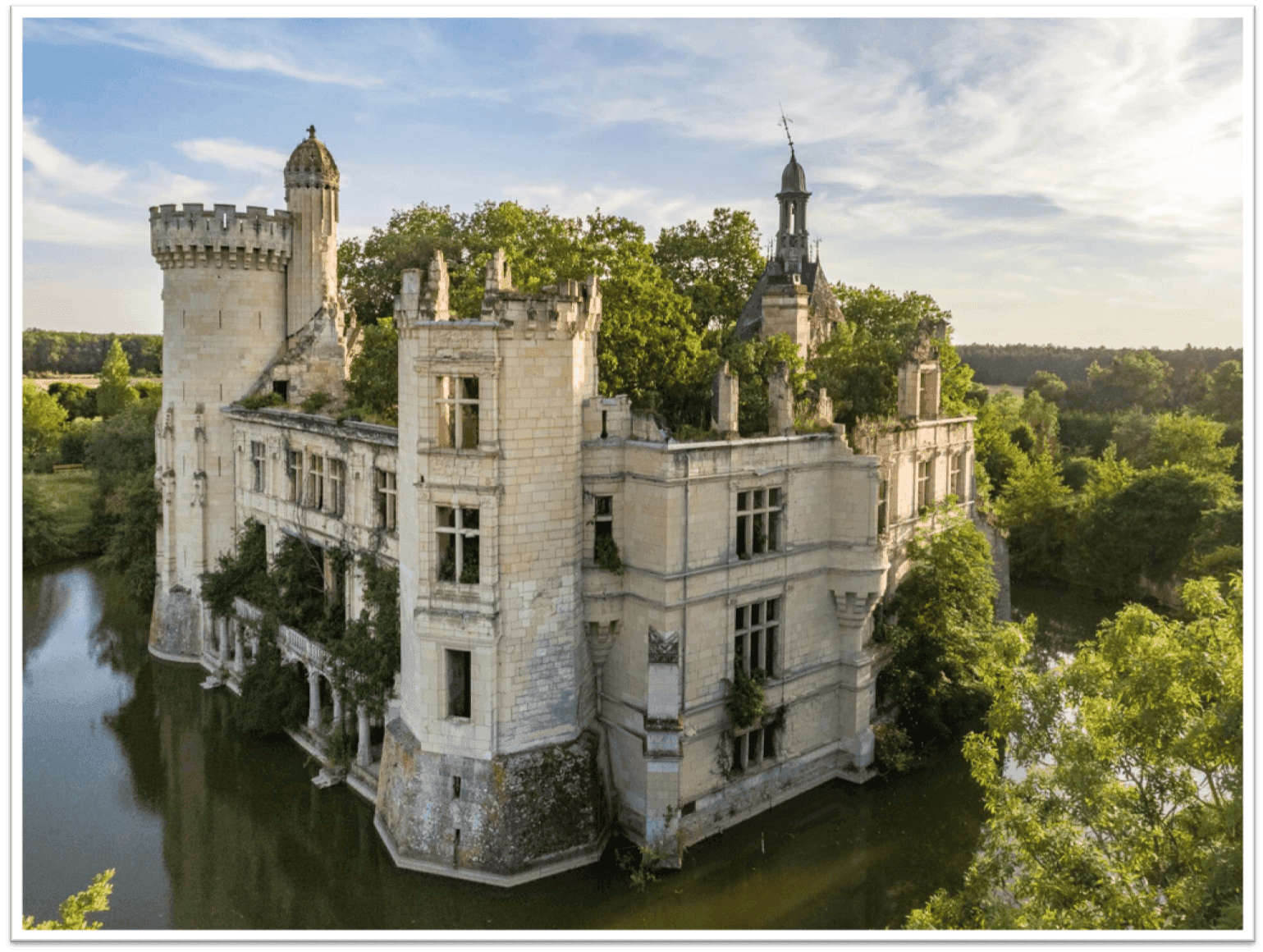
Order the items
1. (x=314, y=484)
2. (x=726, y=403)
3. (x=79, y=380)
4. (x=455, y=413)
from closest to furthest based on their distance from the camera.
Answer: (x=455, y=413) → (x=726, y=403) → (x=314, y=484) → (x=79, y=380)

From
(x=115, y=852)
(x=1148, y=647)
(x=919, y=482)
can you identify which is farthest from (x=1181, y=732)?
(x=115, y=852)

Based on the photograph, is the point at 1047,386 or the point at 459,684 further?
the point at 1047,386

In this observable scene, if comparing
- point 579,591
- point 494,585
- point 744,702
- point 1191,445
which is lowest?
point 744,702

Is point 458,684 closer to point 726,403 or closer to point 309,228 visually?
point 726,403

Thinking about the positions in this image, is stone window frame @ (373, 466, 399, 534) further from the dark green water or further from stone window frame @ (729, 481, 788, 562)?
stone window frame @ (729, 481, 788, 562)

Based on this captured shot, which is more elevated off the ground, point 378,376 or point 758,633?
point 378,376

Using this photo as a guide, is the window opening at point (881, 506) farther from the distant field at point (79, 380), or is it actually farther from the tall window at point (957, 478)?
the distant field at point (79, 380)

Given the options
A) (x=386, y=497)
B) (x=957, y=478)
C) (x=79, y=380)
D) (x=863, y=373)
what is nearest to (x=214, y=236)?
(x=386, y=497)
